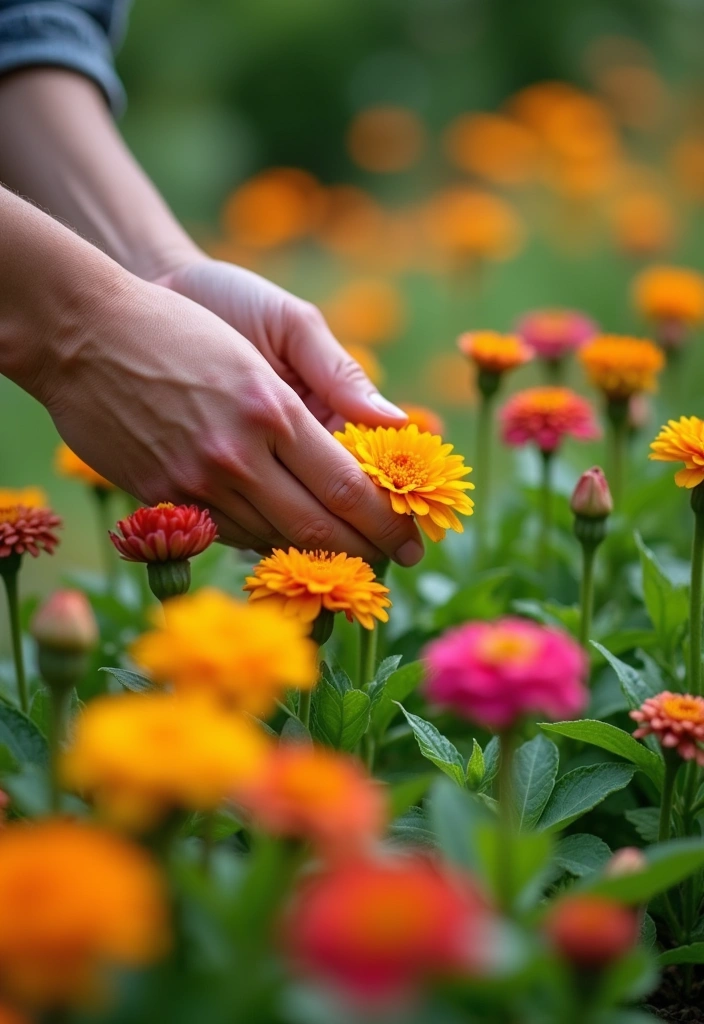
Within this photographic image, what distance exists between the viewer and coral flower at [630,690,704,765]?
0.83 metres

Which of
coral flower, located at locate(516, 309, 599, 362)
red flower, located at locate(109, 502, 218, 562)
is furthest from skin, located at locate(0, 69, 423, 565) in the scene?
coral flower, located at locate(516, 309, 599, 362)

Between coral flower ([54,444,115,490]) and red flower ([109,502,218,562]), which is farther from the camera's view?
coral flower ([54,444,115,490])

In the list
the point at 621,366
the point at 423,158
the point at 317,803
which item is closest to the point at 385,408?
the point at 621,366

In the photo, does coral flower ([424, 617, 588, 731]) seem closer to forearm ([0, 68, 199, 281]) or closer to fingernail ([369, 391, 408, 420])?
fingernail ([369, 391, 408, 420])

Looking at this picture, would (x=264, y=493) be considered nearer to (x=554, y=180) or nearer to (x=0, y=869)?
(x=0, y=869)

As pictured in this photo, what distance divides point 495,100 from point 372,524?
4.08 meters

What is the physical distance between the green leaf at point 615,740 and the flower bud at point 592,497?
236 millimetres

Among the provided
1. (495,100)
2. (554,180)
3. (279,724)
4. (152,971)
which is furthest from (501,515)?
(495,100)

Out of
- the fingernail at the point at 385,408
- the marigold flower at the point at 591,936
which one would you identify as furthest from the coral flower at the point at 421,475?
the marigold flower at the point at 591,936

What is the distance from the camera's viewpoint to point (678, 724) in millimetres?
830

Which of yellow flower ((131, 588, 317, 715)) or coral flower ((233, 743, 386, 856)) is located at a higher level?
yellow flower ((131, 588, 317, 715))

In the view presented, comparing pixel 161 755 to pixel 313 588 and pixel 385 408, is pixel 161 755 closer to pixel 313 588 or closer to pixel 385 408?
pixel 313 588

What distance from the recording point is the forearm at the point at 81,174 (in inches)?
56.9

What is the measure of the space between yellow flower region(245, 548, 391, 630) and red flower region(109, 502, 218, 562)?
71mm
